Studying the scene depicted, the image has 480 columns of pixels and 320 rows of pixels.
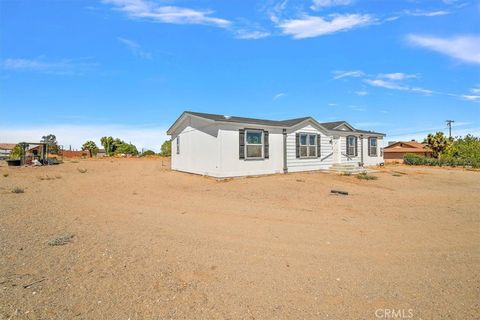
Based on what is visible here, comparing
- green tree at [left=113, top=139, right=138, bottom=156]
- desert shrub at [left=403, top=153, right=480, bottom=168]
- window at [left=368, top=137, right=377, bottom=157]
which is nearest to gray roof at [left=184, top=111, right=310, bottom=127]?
window at [left=368, top=137, right=377, bottom=157]

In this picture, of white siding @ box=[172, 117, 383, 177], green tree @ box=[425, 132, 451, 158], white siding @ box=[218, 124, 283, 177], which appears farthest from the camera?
green tree @ box=[425, 132, 451, 158]

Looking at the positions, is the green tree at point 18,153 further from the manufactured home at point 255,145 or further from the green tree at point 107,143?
the green tree at point 107,143

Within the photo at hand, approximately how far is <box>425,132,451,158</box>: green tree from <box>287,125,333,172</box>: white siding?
22588mm

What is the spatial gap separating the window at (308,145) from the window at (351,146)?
4.42 m

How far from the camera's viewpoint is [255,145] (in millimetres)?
14719

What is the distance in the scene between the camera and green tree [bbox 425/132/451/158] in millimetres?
32375

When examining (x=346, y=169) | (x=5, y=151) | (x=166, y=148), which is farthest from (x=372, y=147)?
(x=5, y=151)

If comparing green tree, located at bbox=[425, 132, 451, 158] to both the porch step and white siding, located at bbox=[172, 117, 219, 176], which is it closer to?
the porch step

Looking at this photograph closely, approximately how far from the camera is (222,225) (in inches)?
222

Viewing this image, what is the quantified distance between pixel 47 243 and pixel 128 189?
6.54 metres

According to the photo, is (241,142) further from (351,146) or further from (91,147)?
(91,147)

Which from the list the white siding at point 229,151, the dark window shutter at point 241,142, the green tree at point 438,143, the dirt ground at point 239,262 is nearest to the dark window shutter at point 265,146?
the white siding at point 229,151

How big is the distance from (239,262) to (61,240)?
10.4ft

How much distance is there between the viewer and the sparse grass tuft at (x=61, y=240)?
4375 millimetres
